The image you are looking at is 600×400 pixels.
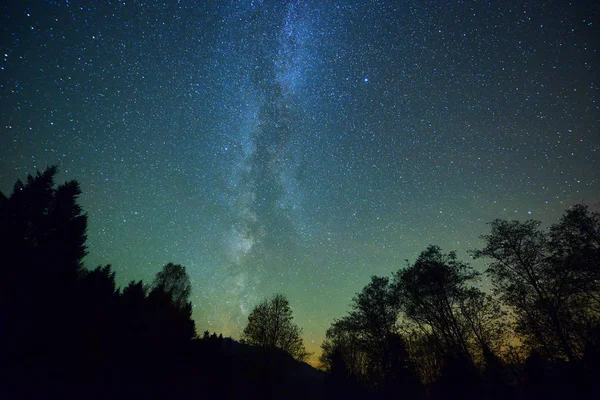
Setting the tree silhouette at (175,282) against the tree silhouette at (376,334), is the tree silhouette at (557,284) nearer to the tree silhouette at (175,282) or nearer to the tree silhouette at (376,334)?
the tree silhouette at (376,334)

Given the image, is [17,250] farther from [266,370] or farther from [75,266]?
[266,370]

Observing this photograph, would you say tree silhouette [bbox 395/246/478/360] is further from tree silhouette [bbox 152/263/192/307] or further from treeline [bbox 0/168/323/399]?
tree silhouette [bbox 152/263/192/307]

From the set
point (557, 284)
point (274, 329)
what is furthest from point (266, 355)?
point (557, 284)

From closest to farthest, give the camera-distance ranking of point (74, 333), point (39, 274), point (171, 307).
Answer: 1. point (74, 333)
2. point (39, 274)
3. point (171, 307)

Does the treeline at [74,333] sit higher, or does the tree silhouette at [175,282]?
the tree silhouette at [175,282]

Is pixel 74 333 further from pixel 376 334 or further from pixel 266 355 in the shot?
pixel 376 334

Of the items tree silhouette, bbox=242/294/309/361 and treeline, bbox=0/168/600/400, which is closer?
treeline, bbox=0/168/600/400

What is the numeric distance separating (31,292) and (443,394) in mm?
31865

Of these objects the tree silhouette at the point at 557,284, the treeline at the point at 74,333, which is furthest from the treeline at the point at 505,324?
the treeline at the point at 74,333

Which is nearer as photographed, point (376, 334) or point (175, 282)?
point (376, 334)

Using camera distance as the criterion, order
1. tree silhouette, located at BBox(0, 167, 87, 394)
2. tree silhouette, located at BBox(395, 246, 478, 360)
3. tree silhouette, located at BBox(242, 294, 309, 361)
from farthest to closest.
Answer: tree silhouette, located at BBox(242, 294, 309, 361) < tree silhouette, located at BBox(395, 246, 478, 360) < tree silhouette, located at BBox(0, 167, 87, 394)

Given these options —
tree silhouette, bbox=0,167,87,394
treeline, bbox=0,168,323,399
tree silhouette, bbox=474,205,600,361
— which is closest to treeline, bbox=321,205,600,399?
tree silhouette, bbox=474,205,600,361

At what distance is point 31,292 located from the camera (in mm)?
16422

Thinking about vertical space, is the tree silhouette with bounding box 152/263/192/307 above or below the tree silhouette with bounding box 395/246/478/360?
above
